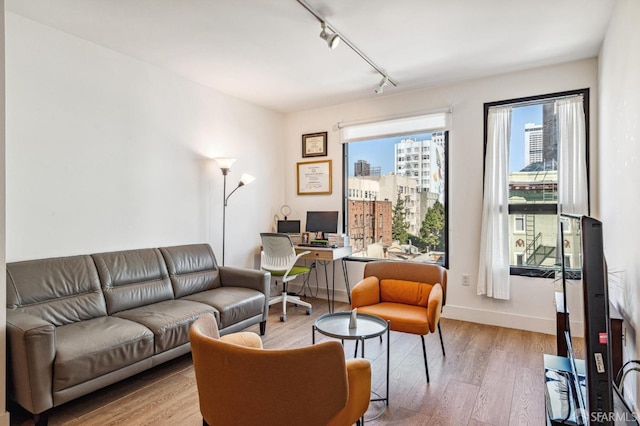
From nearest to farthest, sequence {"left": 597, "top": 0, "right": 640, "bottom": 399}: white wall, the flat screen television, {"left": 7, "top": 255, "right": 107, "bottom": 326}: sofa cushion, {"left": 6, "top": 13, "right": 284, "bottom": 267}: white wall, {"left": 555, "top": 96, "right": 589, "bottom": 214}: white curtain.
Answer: the flat screen television, {"left": 597, "top": 0, "right": 640, "bottom": 399}: white wall, {"left": 7, "top": 255, "right": 107, "bottom": 326}: sofa cushion, {"left": 6, "top": 13, "right": 284, "bottom": 267}: white wall, {"left": 555, "top": 96, "right": 589, "bottom": 214}: white curtain

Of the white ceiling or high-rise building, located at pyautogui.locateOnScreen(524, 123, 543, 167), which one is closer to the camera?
the white ceiling

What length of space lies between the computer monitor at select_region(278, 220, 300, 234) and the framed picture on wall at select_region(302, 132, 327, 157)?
979 mm

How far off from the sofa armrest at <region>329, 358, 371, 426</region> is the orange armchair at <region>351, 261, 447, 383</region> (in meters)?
1.13

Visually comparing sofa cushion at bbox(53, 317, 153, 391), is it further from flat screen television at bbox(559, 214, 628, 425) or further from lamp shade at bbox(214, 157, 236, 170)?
flat screen television at bbox(559, 214, 628, 425)

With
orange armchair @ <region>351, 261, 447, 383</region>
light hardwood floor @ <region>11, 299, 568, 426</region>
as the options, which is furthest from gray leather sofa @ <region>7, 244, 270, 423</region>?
orange armchair @ <region>351, 261, 447, 383</region>

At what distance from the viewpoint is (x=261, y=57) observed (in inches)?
132

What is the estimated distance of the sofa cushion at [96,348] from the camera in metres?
2.05

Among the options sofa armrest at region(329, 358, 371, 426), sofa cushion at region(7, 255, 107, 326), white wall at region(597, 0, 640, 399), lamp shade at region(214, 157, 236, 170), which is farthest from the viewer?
lamp shade at region(214, 157, 236, 170)

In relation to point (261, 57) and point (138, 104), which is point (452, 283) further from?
point (138, 104)

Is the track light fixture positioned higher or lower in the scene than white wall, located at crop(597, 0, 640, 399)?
higher

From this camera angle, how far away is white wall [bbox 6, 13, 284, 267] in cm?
267

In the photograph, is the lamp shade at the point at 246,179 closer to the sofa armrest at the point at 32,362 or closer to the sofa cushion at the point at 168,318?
the sofa cushion at the point at 168,318

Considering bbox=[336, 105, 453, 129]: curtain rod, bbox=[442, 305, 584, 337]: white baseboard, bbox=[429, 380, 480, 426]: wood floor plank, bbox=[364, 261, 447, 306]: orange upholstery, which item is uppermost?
bbox=[336, 105, 453, 129]: curtain rod

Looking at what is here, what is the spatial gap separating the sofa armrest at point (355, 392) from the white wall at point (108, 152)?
101 inches
